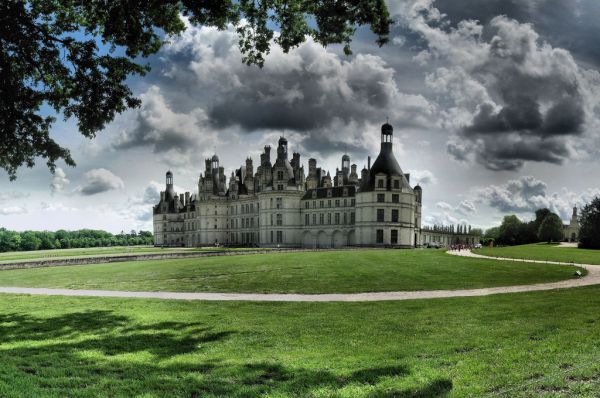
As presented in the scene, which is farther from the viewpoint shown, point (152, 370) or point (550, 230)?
point (550, 230)

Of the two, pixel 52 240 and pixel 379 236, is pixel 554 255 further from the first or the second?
pixel 52 240

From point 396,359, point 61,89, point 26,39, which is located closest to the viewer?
point 396,359

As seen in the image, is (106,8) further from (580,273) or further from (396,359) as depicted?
(580,273)

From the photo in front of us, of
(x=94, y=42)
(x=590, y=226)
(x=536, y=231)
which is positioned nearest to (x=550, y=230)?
(x=536, y=231)

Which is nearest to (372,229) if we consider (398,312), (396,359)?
(398,312)

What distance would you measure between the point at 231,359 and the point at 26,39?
13.0 meters

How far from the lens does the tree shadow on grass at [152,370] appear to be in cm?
781

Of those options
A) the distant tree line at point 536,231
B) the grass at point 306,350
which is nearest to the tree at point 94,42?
the grass at point 306,350

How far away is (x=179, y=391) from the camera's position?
7.80 meters

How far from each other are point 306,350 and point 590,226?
6852 cm

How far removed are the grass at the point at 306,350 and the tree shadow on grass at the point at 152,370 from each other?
2 cm

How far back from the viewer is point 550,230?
94.2m

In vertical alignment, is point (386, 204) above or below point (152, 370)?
above

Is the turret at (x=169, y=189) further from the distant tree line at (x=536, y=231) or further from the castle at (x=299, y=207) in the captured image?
the distant tree line at (x=536, y=231)
